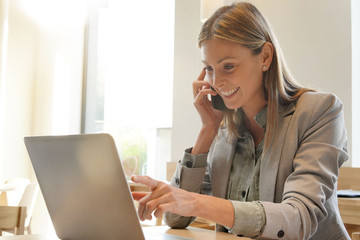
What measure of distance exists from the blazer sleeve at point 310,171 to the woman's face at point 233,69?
0.15 metres

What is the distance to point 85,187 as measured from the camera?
37.1 inches

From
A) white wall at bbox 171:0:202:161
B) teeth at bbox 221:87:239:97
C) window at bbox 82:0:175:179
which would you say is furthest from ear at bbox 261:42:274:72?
window at bbox 82:0:175:179

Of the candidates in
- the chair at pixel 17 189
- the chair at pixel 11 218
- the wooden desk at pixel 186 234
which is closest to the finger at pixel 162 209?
the wooden desk at pixel 186 234

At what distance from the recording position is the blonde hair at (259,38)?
52.7 inches

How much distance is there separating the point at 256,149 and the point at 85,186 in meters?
0.67

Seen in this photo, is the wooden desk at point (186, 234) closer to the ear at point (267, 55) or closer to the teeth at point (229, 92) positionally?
the teeth at point (229, 92)

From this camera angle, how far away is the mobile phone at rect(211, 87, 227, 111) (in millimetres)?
1576

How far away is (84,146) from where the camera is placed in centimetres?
90

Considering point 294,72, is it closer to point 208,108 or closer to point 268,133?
point 208,108

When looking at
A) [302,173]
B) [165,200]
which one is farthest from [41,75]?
[165,200]

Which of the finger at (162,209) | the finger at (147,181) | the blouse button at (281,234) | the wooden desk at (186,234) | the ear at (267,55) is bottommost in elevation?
the wooden desk at (186,234)

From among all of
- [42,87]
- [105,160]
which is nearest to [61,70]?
[42,87]

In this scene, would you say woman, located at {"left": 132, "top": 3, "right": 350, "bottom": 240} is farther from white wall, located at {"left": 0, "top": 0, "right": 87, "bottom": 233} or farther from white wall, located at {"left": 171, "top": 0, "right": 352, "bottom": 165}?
Result: white wall, located at {"left": 0, "top": 0, "right": 87, "bottom": 233}

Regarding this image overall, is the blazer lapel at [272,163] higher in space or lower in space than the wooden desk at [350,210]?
higher
